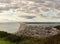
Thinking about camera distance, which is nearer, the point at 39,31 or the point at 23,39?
the point at 23,39

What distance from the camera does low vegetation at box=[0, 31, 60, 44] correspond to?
179 inches

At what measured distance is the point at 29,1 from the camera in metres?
5.12

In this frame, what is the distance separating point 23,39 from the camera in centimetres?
473

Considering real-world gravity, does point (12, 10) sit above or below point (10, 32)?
above

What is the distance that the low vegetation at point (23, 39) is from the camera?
14.9 feet

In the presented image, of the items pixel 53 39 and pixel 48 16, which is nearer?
pixel 53 39

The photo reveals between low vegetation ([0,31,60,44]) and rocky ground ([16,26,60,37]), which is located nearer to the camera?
low vegetation ([0,31,60,44])

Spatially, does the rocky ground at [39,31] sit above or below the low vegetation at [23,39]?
above

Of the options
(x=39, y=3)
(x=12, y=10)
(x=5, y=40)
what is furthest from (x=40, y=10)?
(x=5, y=40)

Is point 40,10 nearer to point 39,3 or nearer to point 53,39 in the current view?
point 39,3

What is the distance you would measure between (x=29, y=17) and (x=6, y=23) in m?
0.64

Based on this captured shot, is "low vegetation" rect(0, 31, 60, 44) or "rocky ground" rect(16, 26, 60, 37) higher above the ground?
"rocky ground" rect(16, 26, 60, 37)

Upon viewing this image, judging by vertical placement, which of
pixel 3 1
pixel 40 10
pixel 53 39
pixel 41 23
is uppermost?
pixel 3 1

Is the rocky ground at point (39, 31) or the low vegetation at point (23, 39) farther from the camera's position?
the rocky ground at point (39, 31)
